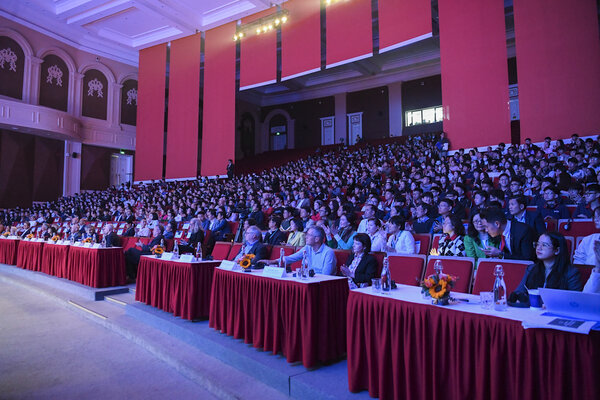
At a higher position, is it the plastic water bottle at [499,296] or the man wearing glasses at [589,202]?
the man wearing glasses at [589,202]

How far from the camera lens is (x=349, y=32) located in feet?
33.4

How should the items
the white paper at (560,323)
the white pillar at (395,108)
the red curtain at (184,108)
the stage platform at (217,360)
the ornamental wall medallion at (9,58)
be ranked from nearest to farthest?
1. the white paper at (560,323)
2. the stage platform at (217,360)
3. the ornamental wall medallion at (9,58)
4. the red curtain at (184,108)
5. the white pillar at (395,108)

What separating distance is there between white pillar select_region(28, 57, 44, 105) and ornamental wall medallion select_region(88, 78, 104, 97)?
210cm

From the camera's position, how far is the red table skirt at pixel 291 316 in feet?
7.70

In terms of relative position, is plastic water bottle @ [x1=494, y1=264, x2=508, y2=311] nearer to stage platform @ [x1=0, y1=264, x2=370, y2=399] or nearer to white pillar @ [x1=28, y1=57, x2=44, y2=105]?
stage platform @ [x1=0, y1=264, x2=370, y2=399]

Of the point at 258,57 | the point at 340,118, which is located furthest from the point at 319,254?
the point at 340,118

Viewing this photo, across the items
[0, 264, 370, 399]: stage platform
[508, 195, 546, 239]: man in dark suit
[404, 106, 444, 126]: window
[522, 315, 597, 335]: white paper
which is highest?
[404, 106, 444, 126]: window

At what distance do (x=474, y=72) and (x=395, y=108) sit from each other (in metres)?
8.14

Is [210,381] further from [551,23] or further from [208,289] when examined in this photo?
[551,23]

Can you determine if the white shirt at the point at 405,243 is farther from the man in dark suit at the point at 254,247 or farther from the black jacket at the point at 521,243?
the man in dark suit at the point at 254,247

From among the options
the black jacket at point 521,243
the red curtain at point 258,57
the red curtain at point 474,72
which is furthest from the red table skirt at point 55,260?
the red curtain at point 474,72

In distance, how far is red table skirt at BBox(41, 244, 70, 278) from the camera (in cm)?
609

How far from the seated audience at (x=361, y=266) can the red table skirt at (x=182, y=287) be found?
1.46m

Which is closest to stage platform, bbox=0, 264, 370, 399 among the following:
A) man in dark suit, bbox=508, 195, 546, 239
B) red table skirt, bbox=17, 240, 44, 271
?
man in dark suit, bbox=508, 195, 546, 239
